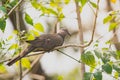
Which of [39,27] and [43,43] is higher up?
[39,27]

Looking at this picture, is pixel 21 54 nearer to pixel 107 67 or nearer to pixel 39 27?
pixel 39 27

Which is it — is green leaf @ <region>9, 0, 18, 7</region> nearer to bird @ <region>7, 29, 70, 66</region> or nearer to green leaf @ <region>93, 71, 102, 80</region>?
bird @ <region>7, 29, 70, 66</region>

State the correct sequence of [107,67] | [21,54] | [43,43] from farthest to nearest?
[43,43] < [21,54] < [107,67]

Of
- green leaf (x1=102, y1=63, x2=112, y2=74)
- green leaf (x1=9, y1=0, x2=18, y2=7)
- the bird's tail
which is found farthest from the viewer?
the bird's tail

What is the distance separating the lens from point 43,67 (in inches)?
163

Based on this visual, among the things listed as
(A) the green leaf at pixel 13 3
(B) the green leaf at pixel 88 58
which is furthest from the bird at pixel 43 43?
(B) the green leaf at pixel 88 58

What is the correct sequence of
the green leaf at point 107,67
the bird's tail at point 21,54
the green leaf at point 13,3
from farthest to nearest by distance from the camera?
the bird's tail at point 21,54 → the green leaf at point 13,3 → the green leaf at point 107,67

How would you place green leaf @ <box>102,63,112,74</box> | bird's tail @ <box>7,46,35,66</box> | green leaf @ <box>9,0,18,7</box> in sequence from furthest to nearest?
1. bird's tail @ <box>7,46,35,66</box>
2. green leaf @ <box>9,0,18,7</box>
3. green leaf @ <box>102,63,112,74</box>

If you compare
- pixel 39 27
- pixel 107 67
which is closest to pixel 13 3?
pixel 39 27

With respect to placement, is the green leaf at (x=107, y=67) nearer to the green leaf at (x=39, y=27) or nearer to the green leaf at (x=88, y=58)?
the green leaf at (x=88, y=58)

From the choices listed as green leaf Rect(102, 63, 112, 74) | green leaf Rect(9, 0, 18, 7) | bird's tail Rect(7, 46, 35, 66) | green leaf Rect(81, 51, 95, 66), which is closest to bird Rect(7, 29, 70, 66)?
bird's tail Rect(7, 46, 35, 66)

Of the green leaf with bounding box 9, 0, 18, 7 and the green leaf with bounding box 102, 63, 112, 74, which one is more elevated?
the green leaf with bounding box 9, 0, 18, 7

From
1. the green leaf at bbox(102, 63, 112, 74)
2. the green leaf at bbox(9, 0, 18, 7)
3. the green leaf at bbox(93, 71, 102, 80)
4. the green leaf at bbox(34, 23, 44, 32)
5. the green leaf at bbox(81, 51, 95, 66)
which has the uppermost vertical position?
the green leaf at bbox(9, 0, 18, 7)

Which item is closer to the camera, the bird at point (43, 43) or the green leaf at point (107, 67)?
the green leaf at point (107, 67)
